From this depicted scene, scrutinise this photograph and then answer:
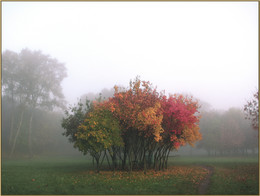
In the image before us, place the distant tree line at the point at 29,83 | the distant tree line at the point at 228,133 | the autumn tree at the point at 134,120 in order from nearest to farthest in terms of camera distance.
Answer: the autumn tree at the point at 134,120 → the distant tree line at the point at 29,83 → the distant tree line at the point at 228,133

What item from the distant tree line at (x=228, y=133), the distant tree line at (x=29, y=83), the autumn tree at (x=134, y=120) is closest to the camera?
the autumn tree at (x=134, y=120)

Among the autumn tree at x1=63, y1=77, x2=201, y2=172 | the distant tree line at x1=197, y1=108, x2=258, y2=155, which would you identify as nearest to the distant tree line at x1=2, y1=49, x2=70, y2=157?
the autumn tree at x1=63, y1=77, x2=201, y2=172

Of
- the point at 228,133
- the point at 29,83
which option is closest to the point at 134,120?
the point at 29,83

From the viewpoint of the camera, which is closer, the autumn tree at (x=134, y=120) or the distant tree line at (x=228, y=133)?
the autumn tree at (x=134, y=120)

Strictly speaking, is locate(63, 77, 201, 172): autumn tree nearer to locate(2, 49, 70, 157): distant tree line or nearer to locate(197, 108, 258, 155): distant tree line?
locate(2, 49, 70, 157): distant tree line

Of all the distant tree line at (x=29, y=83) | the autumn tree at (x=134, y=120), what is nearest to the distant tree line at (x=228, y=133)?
the autumn tree at (x=134, y=120)

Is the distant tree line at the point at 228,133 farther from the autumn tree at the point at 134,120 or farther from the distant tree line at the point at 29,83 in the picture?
the distant tree line at the point at 29,83

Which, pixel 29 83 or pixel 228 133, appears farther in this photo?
pixel 228 133

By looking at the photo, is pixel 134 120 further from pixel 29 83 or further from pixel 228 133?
pixel 228 133

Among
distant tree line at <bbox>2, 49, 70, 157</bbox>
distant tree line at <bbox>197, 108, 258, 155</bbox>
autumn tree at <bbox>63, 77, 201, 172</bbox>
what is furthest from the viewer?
distant tree line at <bbox>197, 108, 258, 155</bbox>

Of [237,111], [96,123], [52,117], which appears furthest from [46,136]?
[237,111]

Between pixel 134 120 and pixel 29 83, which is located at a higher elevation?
pixel 29 83

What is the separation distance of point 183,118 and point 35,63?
133 ft

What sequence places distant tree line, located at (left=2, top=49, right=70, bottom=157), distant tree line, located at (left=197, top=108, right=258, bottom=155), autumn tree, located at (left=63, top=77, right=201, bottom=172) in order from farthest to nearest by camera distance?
distant tree line, located at (left=197, top=108, right=258, bottom=155)
distant tree line, located at (left=2, top=49, right=70, bottom=157)
autumn tree, located at (left=63, top=77, right=201, bottom=172)
